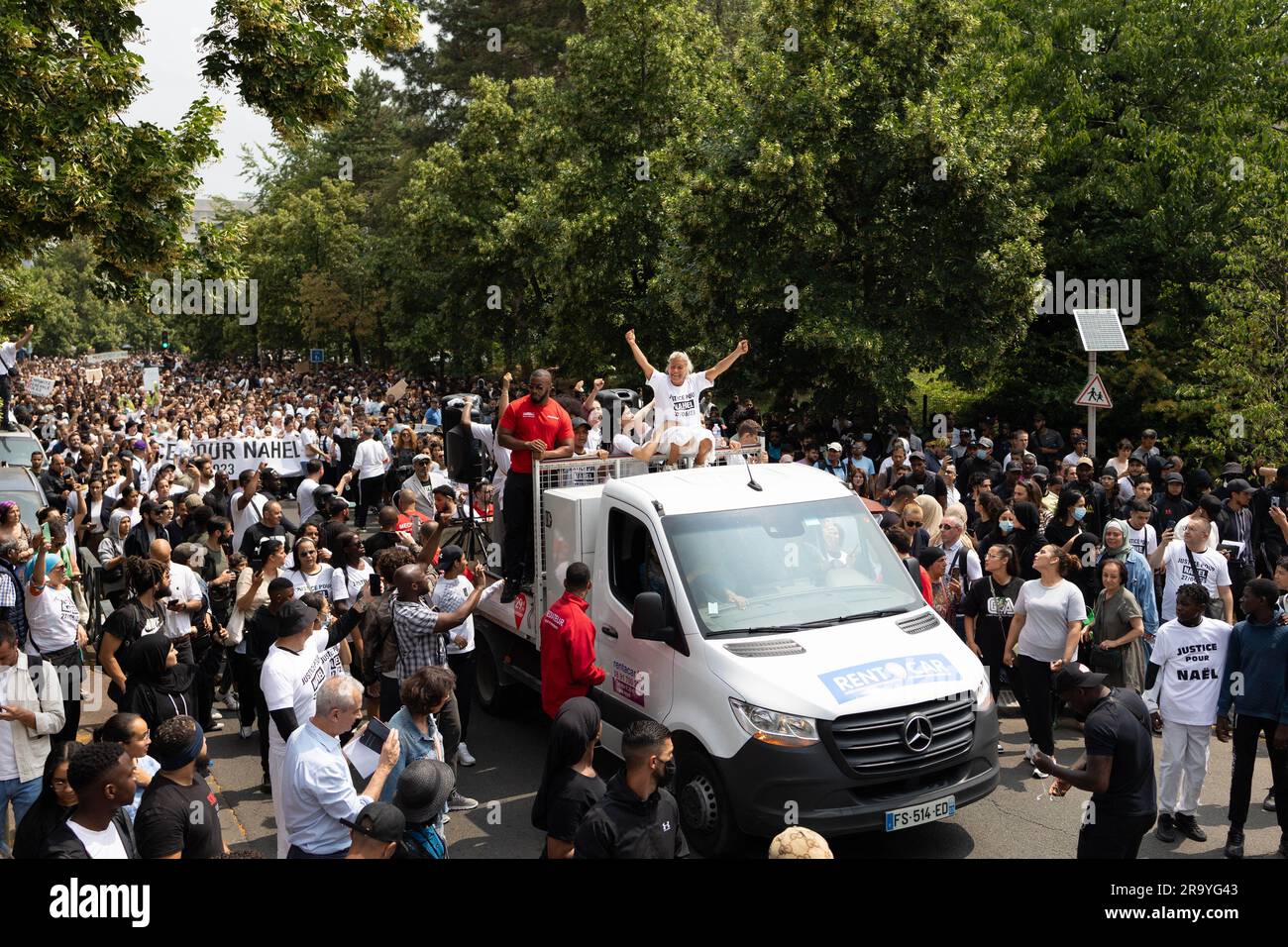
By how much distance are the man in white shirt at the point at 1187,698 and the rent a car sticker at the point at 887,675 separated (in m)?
1.52

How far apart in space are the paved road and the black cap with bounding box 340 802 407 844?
9.73 ft

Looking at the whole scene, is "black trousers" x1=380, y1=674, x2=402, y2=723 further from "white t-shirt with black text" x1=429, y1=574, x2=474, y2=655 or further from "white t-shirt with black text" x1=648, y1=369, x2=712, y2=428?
"white t-shirt with black text" x1=648, y1=369, x2=712, y2=428

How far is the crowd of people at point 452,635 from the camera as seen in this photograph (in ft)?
18.1

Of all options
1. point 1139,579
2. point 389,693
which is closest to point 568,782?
point 389,693

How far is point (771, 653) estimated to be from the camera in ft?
24.6

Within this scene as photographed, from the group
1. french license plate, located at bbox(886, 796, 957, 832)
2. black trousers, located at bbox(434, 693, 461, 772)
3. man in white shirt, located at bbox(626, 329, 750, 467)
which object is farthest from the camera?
man in white shirt, located at bbox(626, 329, 750, 467)

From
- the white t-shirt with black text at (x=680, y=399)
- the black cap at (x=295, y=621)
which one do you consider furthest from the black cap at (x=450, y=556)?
the white t-shirt with black text at (x=680, y=399)

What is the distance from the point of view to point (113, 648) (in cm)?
841

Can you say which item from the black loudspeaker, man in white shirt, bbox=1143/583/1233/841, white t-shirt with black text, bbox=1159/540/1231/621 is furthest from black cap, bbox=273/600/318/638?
white t-shirt with black text, bbox=1159/540/1231/621

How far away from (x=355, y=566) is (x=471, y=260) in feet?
86.8

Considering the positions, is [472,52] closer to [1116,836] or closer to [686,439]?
[686,439]

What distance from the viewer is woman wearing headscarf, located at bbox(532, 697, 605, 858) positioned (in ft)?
18.8

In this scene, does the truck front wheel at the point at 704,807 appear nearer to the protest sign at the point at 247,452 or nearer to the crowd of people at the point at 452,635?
the crowd of people at the point at 452,635
